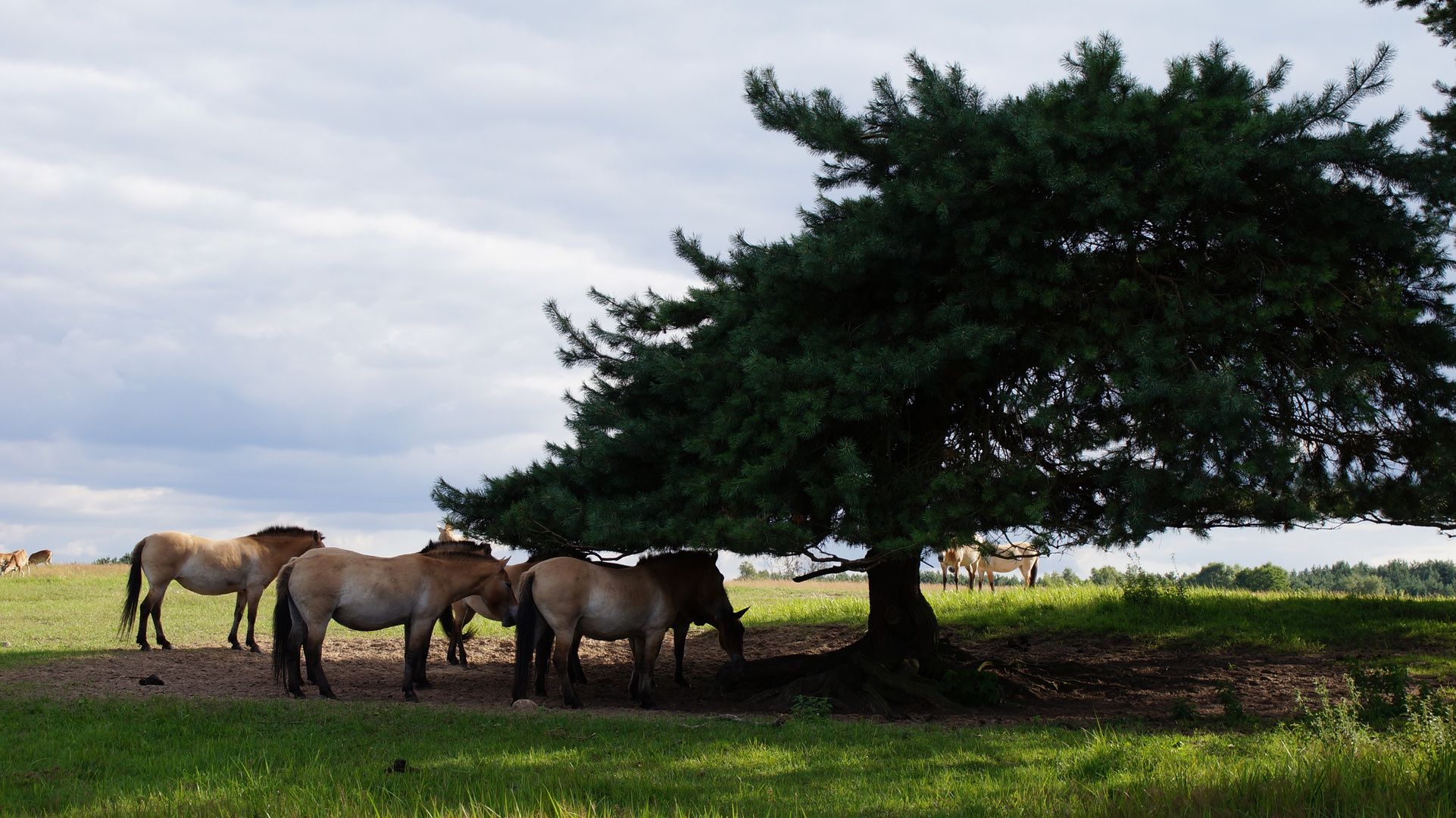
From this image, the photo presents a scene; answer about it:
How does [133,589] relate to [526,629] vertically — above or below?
above

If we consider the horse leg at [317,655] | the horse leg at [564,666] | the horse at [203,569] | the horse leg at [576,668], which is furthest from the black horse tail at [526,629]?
the horse at [203,569]

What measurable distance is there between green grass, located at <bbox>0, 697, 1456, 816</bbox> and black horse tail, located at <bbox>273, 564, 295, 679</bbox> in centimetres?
170

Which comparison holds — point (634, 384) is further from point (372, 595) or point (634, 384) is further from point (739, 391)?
point (372, 595)

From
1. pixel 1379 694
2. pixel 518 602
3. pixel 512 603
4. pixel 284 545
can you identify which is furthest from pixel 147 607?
pixel 1379 694

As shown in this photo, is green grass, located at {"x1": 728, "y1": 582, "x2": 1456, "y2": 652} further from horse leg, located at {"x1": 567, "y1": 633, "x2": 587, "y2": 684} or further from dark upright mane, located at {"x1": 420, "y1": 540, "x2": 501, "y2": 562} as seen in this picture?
dark upright mane, located at {"x1": 420, "y1": 540, "x2": 501, "y2": 562}

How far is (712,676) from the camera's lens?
51.9 feet

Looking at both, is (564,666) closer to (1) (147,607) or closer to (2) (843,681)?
(2) (843,681)

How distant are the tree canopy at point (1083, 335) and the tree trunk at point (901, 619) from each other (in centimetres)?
141

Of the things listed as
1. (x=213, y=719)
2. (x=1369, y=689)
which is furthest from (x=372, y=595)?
(x=1369, y=689)

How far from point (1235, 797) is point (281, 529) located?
15.6m

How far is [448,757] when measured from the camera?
778cm

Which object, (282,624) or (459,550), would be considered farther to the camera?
(459,550)

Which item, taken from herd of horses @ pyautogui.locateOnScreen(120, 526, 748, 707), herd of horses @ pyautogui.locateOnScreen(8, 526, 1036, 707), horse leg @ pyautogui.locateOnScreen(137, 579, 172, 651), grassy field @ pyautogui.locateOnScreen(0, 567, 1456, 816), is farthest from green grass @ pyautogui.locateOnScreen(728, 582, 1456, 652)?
horse leg @ pyautogui.locateOnScreen(137, 579, 172, 651)

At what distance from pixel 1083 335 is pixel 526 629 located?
730cm
